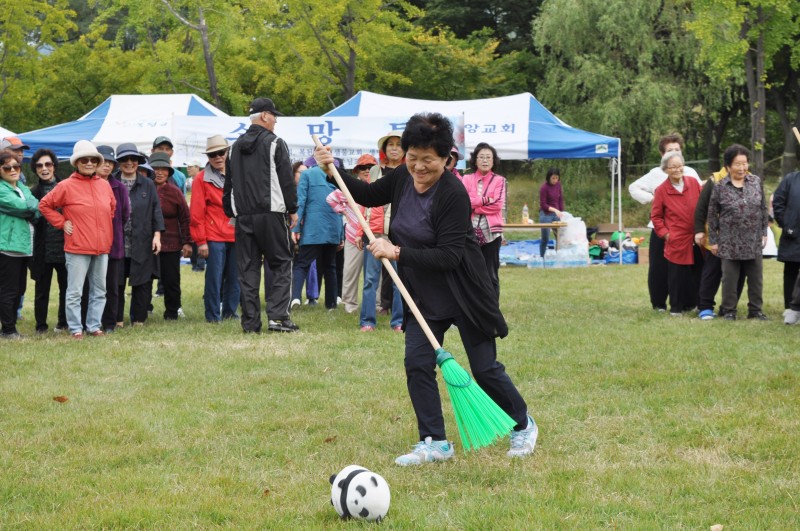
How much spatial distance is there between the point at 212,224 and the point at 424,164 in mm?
Result: 6791

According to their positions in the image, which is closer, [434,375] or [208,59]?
[434,375]

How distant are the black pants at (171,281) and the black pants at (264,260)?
68.2 inches

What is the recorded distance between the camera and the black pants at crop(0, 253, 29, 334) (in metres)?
10.2

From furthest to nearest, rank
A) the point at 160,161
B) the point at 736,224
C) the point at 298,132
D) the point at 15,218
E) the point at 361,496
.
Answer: the point at 298,132
the point at 160,161
the point at 736,224
the point at 15,218
the point at 361,496

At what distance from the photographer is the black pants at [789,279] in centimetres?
1166

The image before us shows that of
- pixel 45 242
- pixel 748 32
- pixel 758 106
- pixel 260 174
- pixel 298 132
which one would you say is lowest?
pixel 45 242

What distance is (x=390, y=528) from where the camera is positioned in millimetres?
4449

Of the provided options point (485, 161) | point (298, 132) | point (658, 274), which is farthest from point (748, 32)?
point (485, 161)

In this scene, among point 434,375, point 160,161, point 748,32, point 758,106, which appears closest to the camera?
point 434,375

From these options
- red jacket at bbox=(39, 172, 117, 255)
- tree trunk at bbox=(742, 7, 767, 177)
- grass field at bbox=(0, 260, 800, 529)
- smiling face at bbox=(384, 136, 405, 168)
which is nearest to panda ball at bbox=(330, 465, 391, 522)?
grass field at bbox=(0, 260, 800, 529)

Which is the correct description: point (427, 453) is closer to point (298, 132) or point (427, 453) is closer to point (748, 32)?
point (298, 132)

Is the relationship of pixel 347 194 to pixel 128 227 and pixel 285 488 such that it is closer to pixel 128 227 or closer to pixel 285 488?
pixel 285 488

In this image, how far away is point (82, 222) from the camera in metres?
10.1

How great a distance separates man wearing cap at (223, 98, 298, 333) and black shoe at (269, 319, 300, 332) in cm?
11
